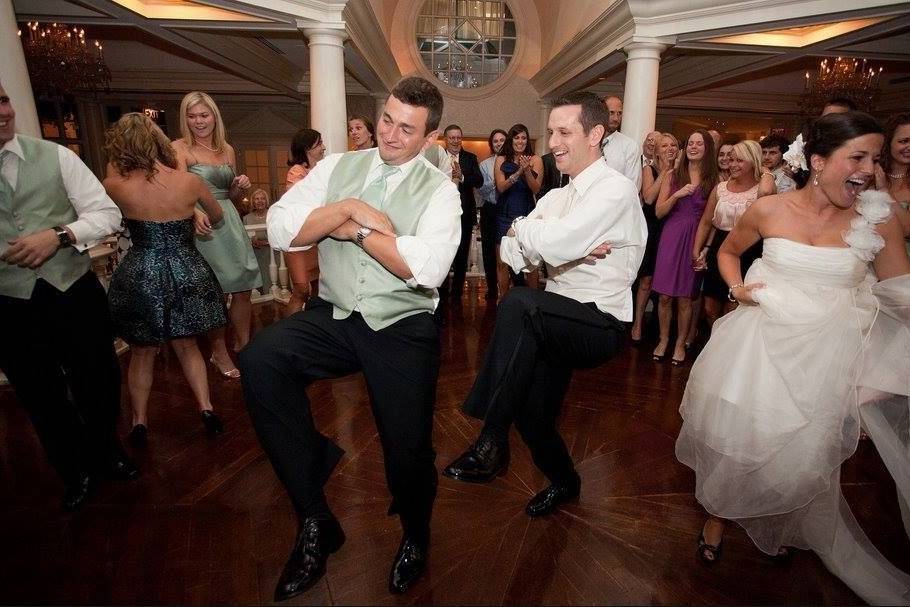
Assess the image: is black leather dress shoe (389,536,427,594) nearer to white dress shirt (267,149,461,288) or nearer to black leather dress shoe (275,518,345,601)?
black leather dress shoe (275,518,345,601)

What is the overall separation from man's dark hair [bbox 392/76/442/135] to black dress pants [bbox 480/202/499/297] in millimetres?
→ 3898

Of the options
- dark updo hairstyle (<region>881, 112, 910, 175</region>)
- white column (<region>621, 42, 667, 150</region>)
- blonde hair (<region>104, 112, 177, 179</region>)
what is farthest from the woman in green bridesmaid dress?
white column (<region>621, 42, 667, 150</region>)

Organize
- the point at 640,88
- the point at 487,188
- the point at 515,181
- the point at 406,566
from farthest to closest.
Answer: the point at 640,88, the point at 487,188, the point at 515,181, the point at 406,566

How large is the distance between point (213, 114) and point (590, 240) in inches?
103

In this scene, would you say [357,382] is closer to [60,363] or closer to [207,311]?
[207,311]

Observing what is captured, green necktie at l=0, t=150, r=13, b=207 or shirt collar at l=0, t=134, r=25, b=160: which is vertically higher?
shirt collar at l=0, t=134, r=25, b=160

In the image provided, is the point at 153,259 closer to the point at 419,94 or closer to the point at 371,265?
the point at 371,265

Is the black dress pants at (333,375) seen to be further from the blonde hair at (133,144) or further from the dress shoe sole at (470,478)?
the blonde hair at (133,144)

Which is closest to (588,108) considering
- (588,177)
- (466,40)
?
(588,177)

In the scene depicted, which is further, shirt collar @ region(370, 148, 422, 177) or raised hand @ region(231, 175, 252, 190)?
raised hand @ region(231, 175, 252, 190)

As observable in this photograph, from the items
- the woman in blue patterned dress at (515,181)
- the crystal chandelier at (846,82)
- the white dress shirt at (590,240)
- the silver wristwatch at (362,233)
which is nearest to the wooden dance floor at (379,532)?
the white dress shirt at (590,240)

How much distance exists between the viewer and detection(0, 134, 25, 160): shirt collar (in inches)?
75.2

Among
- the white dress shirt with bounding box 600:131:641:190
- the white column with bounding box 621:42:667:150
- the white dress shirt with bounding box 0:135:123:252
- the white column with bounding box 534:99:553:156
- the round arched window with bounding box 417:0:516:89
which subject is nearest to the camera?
the white dress shirt with bounding box 0:135:123:252

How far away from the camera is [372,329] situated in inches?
65.8
